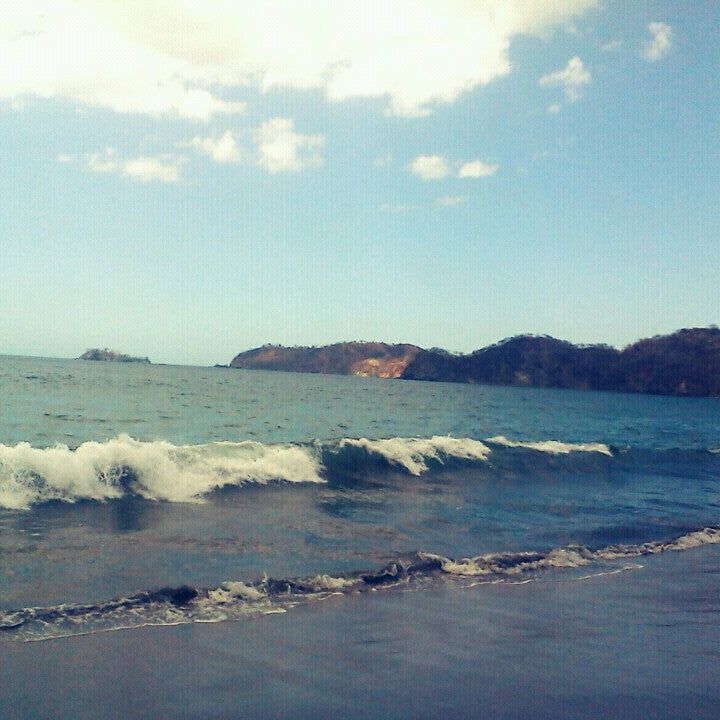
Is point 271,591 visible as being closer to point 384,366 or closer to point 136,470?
point 136,470

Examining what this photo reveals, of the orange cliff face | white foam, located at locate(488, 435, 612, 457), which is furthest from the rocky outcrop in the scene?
white foam, located at locate(488, 435, 612, 457)

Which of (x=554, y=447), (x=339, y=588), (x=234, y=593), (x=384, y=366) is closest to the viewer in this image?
(x=234, y=593)

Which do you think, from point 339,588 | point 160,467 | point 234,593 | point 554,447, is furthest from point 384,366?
point 234,593

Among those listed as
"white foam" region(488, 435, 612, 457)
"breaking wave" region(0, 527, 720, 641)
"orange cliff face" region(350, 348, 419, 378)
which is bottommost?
"breaking wave" region(0, 527, 720, 641)

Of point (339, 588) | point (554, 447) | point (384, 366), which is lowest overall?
point (339, 588)

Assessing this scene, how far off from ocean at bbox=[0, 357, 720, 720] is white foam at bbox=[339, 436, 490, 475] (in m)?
0.14

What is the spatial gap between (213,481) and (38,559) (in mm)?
6155

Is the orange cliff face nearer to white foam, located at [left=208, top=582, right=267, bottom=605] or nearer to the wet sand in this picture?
white foam, located at [left=208, top=582, right=267, bottom=605]

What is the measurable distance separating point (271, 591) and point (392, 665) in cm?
242

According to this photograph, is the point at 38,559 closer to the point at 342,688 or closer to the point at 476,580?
the point at 342,688

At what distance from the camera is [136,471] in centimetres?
1410

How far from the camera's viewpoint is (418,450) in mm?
20531

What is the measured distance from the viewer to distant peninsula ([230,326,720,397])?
418ft

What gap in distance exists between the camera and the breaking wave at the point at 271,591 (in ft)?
22.3
